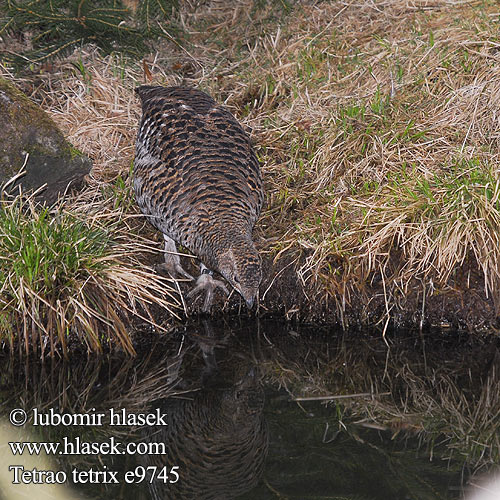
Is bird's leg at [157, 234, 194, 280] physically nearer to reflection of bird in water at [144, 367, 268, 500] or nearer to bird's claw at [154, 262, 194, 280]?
bird's claw at [154, 262, 194, 280]

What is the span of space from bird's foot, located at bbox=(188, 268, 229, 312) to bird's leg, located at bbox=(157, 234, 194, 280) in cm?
10

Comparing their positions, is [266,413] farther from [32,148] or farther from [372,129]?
[372,129]

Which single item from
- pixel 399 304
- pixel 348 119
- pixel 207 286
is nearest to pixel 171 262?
pixel 207 286

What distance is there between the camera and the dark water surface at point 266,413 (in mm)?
3949

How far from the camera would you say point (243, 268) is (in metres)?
4.93

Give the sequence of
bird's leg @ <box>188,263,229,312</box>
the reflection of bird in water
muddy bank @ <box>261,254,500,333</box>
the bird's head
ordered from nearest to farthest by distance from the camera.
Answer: the reflection of bird in water, the bird's head, muddy bank @ <box>261,254,500,333</box>, bird's leg @ <box>188,263,229,312</box>

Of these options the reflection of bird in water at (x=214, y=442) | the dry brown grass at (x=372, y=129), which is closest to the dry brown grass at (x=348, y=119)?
the dry brown grass at (x=372, y=129)

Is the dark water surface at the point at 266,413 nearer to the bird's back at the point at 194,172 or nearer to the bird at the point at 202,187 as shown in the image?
the bird at the point at 202,187

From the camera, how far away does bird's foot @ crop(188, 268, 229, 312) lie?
577 cm

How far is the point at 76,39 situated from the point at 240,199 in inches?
112

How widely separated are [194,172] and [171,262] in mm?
819

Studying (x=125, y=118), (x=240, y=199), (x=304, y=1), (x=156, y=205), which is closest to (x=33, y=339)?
(x=156, y=205)

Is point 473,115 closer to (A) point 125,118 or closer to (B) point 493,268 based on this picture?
(B) point 493,268

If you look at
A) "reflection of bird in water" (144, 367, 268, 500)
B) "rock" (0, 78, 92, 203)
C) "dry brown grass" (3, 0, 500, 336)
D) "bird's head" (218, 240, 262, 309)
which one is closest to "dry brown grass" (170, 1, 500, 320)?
"dry brown grass" (3, 0, 500, 336)
